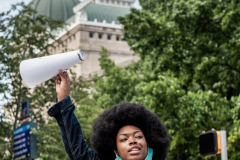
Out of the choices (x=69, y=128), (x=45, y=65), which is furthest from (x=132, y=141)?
(x=45, y=65)

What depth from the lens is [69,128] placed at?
10.0 feet

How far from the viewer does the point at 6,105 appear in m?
14.8

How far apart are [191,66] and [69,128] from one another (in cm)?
1222

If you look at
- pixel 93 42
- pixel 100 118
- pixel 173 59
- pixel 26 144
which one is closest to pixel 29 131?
pixel 26 144

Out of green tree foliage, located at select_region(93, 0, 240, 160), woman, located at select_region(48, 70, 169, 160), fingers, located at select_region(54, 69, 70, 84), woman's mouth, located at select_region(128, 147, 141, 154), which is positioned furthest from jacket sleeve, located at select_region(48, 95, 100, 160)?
green tree foliage, located at select_region(93, 0, 240, 160)

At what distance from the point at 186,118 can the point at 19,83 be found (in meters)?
5.46

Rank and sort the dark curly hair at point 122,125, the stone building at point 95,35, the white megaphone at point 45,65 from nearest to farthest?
the white megaphone at point 45,65 → the dark curly hair at point 122,125 → the stone building at point 95,35

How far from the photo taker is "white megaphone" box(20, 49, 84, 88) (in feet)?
9.78

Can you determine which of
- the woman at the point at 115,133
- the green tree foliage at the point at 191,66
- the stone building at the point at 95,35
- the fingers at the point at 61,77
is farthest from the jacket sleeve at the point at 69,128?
the stone building at the point at 95,35

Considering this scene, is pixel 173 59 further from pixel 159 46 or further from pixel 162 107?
pixel 162 107

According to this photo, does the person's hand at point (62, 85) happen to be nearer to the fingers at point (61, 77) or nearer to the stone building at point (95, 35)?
the fingers at point (61, 77)

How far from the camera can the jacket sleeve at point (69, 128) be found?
3.03 metres

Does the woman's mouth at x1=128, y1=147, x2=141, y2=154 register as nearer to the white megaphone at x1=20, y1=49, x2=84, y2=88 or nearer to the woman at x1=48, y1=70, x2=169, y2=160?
the woman at x1=48, y1=70, x2=169, y2=160

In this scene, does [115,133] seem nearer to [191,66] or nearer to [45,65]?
[45,65]
